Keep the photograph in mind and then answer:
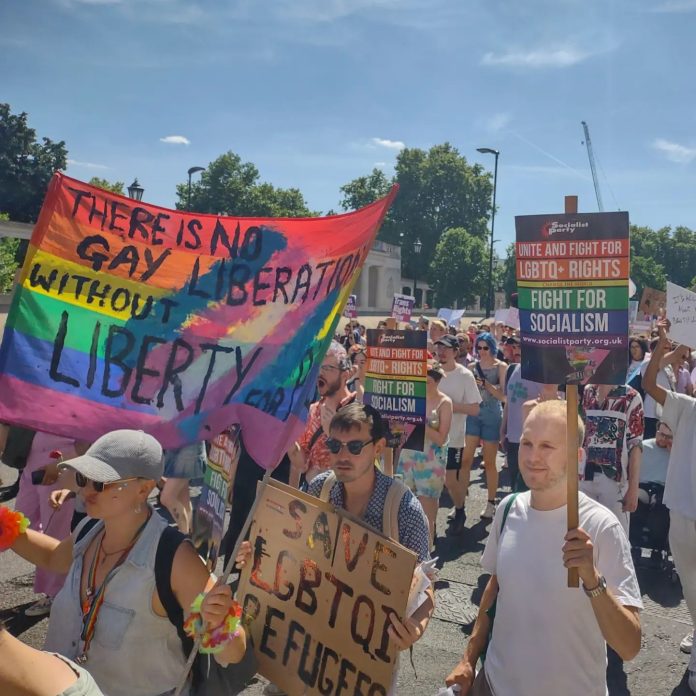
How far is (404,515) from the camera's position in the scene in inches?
111

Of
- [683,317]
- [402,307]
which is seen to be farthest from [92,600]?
[402,307]

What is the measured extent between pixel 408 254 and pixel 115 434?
233 ft

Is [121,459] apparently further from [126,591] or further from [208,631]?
[208,631]

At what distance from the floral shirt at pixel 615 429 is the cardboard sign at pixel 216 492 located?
2762 mm

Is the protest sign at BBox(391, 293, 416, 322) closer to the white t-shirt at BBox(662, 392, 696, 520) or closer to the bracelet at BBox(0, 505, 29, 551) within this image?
the white t-shirt at BBox(662, 392, 696, 520)

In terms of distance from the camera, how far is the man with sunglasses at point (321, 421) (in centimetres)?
511

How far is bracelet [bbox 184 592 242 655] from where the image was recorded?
210cm

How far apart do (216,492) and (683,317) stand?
12.6 feet

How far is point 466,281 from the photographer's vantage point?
2311 inches

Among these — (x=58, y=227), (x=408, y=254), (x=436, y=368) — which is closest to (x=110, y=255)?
(x=58, y=227)

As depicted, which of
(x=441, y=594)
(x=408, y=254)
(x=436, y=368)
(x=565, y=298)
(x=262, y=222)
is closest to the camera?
(x=565, y=298)

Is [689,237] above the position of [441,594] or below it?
above

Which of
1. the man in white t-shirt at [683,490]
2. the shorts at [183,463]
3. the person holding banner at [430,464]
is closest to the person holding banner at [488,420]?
the person holding banner at [430,464]

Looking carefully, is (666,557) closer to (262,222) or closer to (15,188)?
(262,222)
